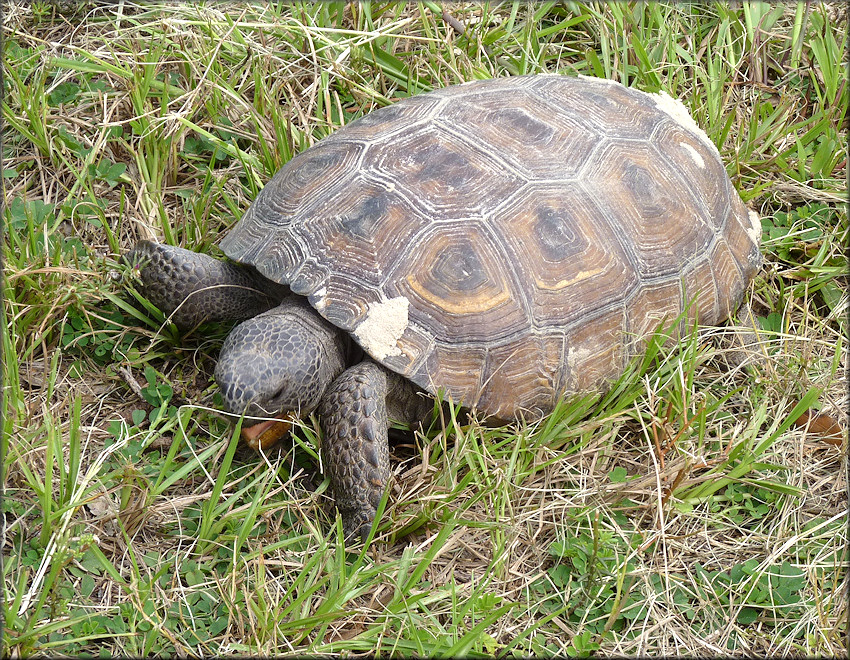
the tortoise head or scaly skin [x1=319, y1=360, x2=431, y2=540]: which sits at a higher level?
the tortoise head

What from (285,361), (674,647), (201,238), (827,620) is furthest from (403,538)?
(201,238)

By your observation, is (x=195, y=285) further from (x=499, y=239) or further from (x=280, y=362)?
(x=499, y=239)

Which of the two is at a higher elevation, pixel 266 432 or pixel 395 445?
pixel 266 432

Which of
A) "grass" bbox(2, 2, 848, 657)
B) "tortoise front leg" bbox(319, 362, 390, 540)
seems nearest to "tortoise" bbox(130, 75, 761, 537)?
"tortoise front leg" bbox(319, 362, 390, 540)

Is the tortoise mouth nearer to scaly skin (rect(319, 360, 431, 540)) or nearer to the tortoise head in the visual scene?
the tortoise head

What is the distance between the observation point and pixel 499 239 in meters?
2.98

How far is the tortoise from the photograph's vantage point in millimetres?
2893

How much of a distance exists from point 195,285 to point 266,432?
0.76m

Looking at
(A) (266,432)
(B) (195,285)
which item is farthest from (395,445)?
(B) (195,285)

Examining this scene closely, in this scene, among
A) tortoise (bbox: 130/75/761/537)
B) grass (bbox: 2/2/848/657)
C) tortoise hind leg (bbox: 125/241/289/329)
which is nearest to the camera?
grass (bbox: 2/2/848/657)

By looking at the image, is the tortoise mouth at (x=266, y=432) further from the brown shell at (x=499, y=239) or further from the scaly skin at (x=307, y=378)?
the brown shell at (x=499, y=239)

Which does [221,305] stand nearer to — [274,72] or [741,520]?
[274,72]

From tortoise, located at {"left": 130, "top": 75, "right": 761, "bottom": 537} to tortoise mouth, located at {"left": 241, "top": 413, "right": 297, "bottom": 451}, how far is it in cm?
1

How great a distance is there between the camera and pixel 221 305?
3303 mm
